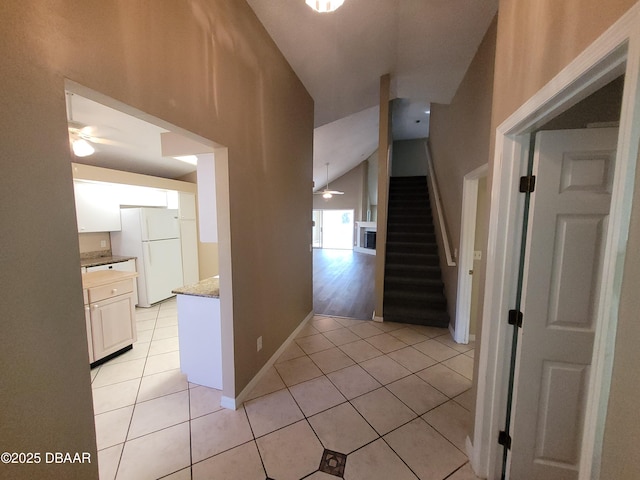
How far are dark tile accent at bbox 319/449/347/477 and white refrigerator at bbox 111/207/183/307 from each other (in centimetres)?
380

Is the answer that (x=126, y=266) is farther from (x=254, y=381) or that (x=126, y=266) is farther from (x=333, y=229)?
(x=333, y=229)

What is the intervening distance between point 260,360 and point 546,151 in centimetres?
256

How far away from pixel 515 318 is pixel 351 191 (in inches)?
371

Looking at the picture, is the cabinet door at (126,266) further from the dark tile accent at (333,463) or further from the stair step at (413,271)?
the stair step at (413,271)

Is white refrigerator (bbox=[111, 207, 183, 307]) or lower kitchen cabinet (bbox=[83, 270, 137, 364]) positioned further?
white refrigerator (bbox=[111, 207, 183, 307])

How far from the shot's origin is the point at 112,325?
8.48ft

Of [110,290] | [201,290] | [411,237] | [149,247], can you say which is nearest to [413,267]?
[411,237]

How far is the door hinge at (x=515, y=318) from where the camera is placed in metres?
1.32

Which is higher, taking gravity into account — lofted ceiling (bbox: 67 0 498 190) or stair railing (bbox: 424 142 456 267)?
lofted ceiling (bbox: 67 0 498 190)

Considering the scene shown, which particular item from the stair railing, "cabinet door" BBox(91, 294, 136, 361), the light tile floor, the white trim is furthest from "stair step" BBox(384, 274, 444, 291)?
"cabinet door" BBox(91, 294, 136, 361)

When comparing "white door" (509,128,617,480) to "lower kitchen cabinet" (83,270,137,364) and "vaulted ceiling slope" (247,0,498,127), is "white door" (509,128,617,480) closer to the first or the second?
"vaulted ceiling slope" (247,0,498,127)

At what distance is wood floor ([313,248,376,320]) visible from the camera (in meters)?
4.05

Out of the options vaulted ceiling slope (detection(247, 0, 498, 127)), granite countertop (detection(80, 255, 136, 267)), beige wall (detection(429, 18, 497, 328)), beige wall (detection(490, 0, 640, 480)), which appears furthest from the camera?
granite countertop (detection(80, 255, 136, 267))

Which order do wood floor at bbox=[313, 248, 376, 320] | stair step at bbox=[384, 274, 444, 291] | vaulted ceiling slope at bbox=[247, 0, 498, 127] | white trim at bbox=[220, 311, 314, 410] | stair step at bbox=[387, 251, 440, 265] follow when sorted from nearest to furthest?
white trim at bbox=[220, 311, 314, 410], vaulted ceiling slope at bbox=[247, 0, 498, 127], stair step at bbox=[384, 274, 444, 291], wood floor at bbox=[313, 248, 376, 320], stair step at bbox=[387, 251, 440, 265]
